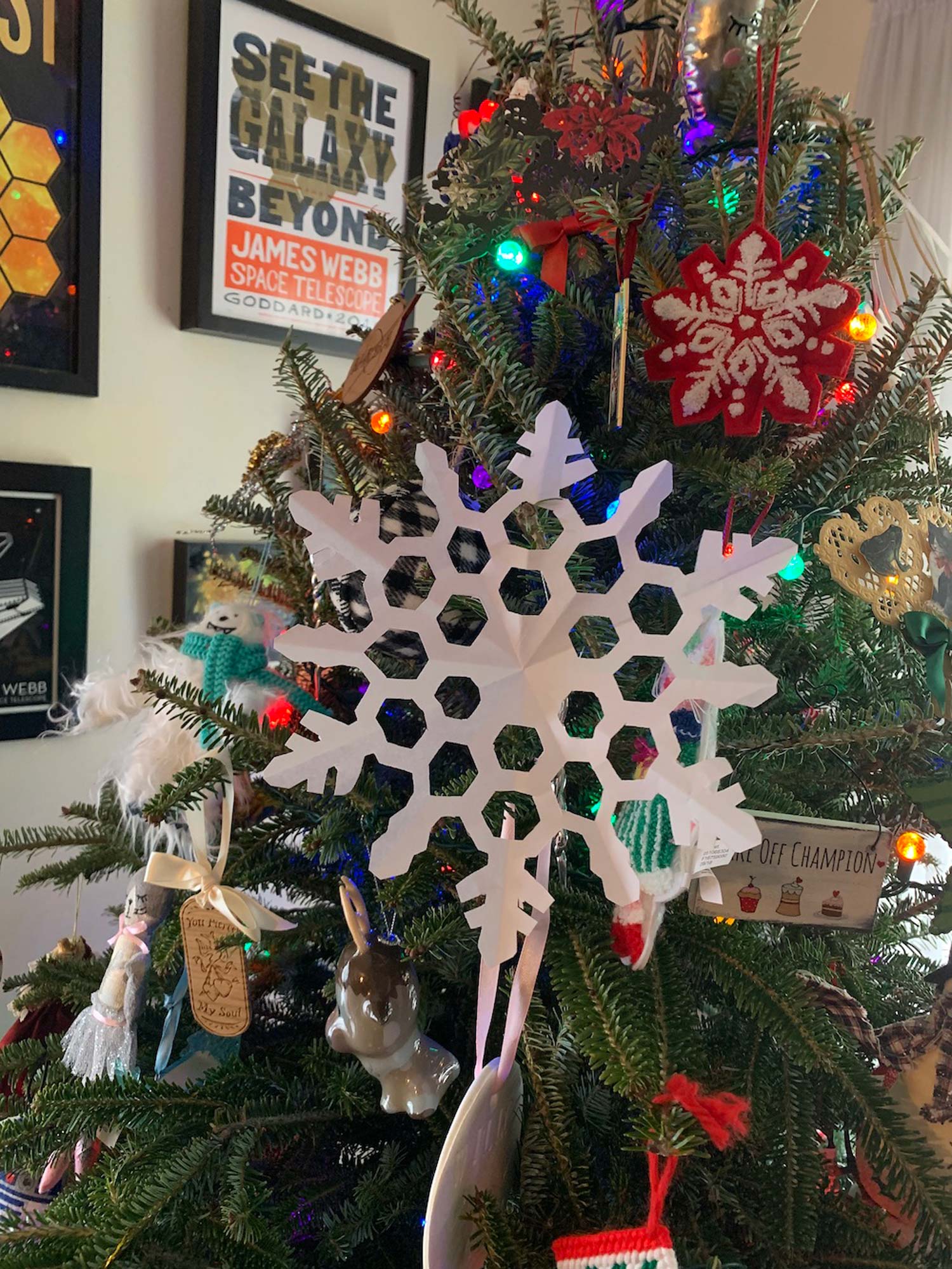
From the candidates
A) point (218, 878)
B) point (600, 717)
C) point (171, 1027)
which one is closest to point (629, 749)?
point (600, 717)

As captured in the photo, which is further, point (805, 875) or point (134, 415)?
point (134, 415)

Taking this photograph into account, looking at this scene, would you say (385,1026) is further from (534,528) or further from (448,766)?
(534,528)

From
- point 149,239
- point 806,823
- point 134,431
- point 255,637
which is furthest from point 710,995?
point 149,239

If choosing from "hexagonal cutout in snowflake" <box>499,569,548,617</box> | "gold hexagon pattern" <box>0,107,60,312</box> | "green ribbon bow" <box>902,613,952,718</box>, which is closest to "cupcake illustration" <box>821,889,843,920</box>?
"green ribbon bow" <box>902,613,952,718</box>

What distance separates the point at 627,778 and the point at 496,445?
20 cm

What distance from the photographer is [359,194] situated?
137 centimetres

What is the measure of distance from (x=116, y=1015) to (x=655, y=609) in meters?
0.44

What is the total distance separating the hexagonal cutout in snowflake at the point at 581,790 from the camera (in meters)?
0.50

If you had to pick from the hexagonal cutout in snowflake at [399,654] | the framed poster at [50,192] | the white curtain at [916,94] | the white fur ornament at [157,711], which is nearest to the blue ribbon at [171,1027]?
the white fur ornament at [157,711]

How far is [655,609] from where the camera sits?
1.78ft

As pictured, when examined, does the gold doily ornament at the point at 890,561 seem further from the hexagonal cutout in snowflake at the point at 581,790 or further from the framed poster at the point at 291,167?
the framed poster at the point at 291,167

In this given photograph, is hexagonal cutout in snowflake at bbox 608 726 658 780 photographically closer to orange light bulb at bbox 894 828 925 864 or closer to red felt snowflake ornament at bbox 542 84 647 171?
orange light bulb at bbox 894 828 925 864

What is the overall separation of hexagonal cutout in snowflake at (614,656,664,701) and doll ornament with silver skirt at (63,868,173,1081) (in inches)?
13.6

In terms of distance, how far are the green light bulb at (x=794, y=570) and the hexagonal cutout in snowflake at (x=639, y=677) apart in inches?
3.3
